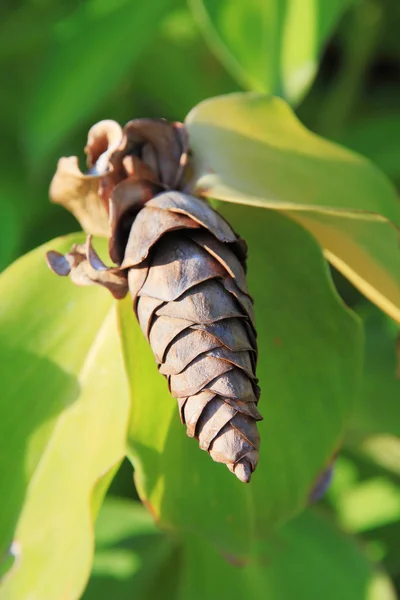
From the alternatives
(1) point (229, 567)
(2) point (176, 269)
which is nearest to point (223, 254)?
(2) point (176, 269)

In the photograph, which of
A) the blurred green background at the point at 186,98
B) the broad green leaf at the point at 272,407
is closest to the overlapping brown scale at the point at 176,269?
the broad green leaf at the point at 272,407

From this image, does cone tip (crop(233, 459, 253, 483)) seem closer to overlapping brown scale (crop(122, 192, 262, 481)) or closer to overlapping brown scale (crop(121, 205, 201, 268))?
overlapping brown scale (crop(122, 192, 262, 481))

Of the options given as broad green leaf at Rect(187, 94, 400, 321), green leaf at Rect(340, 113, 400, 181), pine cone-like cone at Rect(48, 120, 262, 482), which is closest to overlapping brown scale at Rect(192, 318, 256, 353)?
pine cone-like cone at Rect(48, 120, 262, 482)

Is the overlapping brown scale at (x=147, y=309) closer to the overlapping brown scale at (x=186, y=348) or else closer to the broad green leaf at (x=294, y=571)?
the overlapping brown scale at (x=186, y=348)

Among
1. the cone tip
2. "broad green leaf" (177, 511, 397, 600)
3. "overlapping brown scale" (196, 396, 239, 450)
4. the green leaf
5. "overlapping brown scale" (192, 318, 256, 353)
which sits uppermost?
"overlapping brown scale" (192, 318, 256, 353)

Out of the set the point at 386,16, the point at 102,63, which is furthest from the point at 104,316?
the point at 386,16
